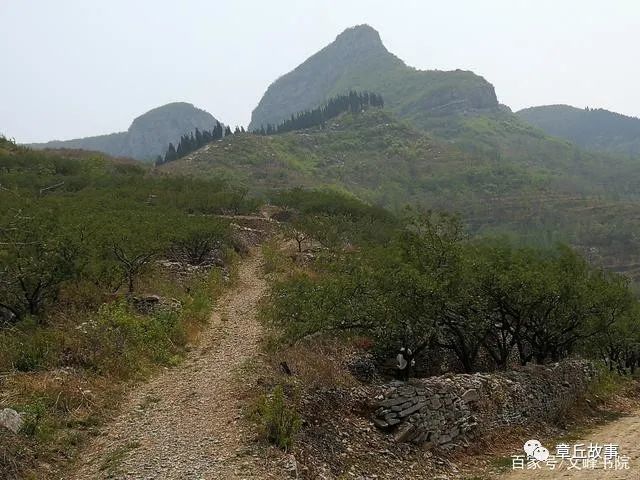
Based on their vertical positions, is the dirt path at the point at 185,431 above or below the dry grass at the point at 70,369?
below

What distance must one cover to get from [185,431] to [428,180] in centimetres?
15495

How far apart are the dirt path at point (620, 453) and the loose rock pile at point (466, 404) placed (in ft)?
4.98

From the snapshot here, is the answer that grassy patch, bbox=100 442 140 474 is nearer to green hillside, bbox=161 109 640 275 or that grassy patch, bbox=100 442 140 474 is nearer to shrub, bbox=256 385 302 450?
shrub, bbox=256 385 302 450

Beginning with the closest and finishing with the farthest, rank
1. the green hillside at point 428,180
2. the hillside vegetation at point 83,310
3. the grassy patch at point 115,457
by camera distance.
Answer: the grassy patch at point 115,457 < the hillside vegetation at point 83,310 < the green hillside at point 428,180

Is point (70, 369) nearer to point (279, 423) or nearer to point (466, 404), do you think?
point (279, 423)

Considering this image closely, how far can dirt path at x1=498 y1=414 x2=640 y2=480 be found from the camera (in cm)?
1293

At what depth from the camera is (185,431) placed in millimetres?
11852

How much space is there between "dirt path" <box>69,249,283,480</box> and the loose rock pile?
14.8ft

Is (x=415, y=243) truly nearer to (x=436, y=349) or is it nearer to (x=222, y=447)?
(x=436, y=349)

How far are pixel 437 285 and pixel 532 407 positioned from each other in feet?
19.6

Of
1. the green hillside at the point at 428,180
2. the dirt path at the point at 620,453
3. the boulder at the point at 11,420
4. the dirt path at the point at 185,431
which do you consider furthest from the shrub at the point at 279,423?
the green hillside at the point at 428,180

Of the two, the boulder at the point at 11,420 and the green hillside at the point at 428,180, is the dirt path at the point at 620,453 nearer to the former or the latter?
the boulder at the point at 11,420

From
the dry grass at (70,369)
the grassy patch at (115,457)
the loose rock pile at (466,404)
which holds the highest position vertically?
the dry grass at (70,369)

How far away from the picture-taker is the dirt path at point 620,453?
42.4ft
